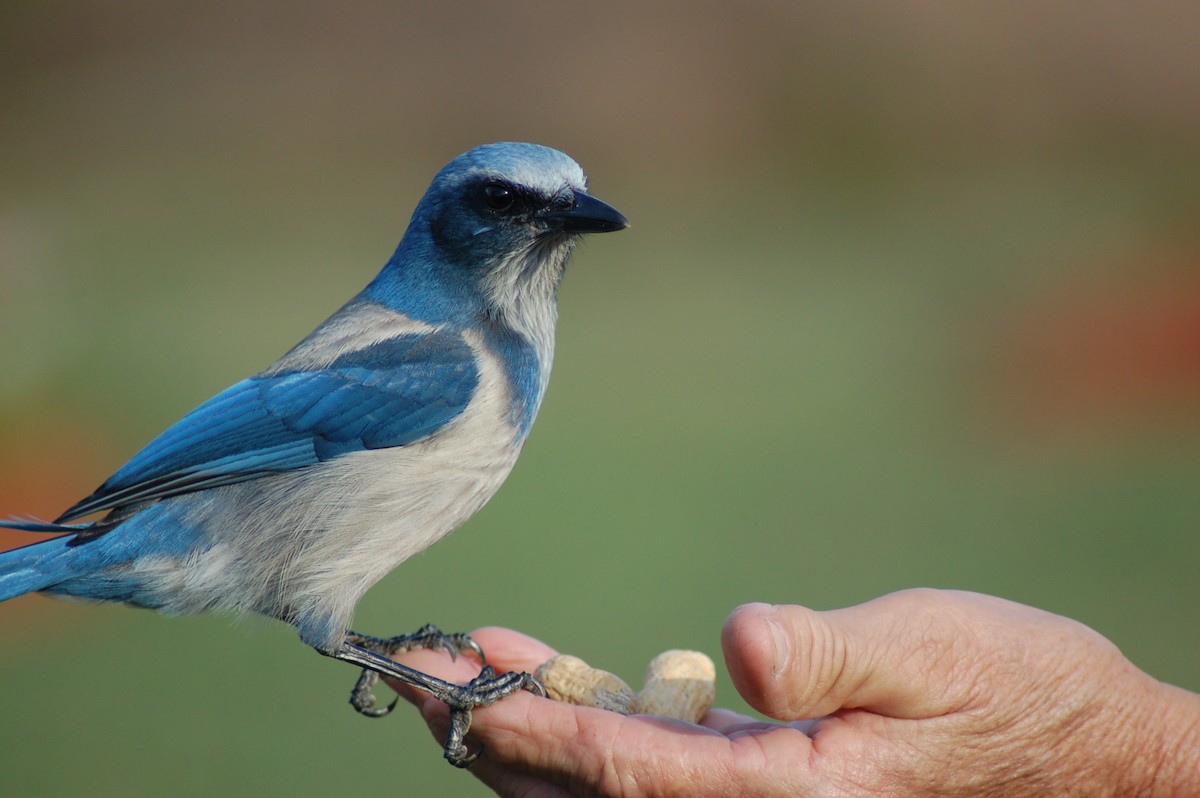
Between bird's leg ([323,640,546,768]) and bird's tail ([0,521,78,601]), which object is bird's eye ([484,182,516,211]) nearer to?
bird's leg ([323,640,546,768])

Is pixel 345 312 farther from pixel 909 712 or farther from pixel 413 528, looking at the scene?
pixel 909 712

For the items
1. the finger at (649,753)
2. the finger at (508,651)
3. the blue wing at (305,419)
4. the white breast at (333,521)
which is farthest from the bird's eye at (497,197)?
the finger at (649,753)

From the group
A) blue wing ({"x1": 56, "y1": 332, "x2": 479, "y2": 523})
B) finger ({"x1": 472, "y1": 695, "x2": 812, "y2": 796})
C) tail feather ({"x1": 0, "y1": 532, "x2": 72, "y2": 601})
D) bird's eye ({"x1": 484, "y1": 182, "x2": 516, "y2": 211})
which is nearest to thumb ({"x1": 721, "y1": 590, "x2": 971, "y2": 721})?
finger ({"x1": 472, "y1": 695, "x2": 812, "y2": 796})

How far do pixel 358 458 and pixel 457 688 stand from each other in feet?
2.18

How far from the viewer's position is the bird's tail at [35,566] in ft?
9.54

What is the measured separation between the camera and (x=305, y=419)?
315 centimetres

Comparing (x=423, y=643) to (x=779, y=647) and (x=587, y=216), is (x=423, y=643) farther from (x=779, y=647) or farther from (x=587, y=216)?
(x=779, y=647)

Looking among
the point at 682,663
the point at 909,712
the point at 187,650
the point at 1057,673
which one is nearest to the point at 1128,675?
the point at 1057,673

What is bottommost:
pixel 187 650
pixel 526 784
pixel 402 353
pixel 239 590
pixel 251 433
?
pixel 187 650

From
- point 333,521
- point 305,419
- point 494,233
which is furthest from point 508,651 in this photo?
point 494,233

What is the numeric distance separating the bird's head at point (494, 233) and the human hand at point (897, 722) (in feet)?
3.75

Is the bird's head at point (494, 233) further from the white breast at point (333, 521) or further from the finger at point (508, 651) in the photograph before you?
the finger at point (508, 651)

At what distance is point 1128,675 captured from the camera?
2.89 m

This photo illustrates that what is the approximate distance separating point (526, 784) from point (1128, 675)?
1.55 meters
